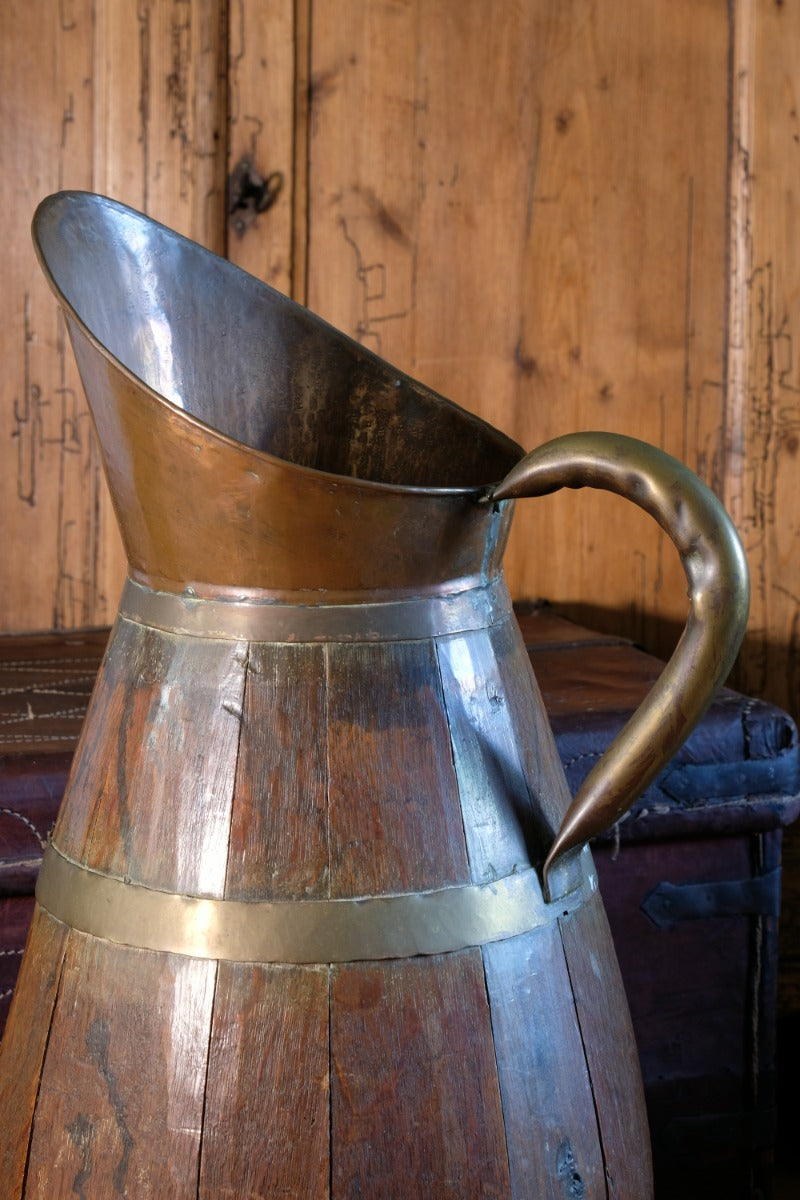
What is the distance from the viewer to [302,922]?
66cm

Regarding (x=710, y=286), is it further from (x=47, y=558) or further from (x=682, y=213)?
(x=47, y=558)

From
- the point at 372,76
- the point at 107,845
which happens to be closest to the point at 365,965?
the point at 107,845

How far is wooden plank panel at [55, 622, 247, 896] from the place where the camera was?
26.7 inches

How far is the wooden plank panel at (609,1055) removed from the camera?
727 millimetres

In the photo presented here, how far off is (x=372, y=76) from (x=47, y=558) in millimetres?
768

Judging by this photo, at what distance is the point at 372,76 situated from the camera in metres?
1.65

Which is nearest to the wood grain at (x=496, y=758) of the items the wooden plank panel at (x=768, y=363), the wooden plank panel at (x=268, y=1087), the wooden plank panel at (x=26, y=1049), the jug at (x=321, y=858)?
the jug at (x=321, y=858)

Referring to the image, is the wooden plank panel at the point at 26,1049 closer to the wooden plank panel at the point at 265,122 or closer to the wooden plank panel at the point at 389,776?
the wooden plank panel at the point at 389,776

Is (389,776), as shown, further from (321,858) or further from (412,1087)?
(412,1087)

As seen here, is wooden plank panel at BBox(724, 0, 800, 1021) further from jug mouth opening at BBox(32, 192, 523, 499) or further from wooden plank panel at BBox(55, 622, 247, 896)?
wooden plank panel at BBox(55, 622, 247, 896)

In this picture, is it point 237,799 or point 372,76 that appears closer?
point 237,799

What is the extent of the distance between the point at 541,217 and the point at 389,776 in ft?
3.97

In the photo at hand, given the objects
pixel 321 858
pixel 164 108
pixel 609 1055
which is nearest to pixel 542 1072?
pixel 609 1055

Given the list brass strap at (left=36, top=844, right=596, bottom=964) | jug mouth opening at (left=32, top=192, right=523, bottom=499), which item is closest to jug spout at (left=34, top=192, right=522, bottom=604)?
jug mouth opening at (left=32, top=192, right=523, bottom=499)
